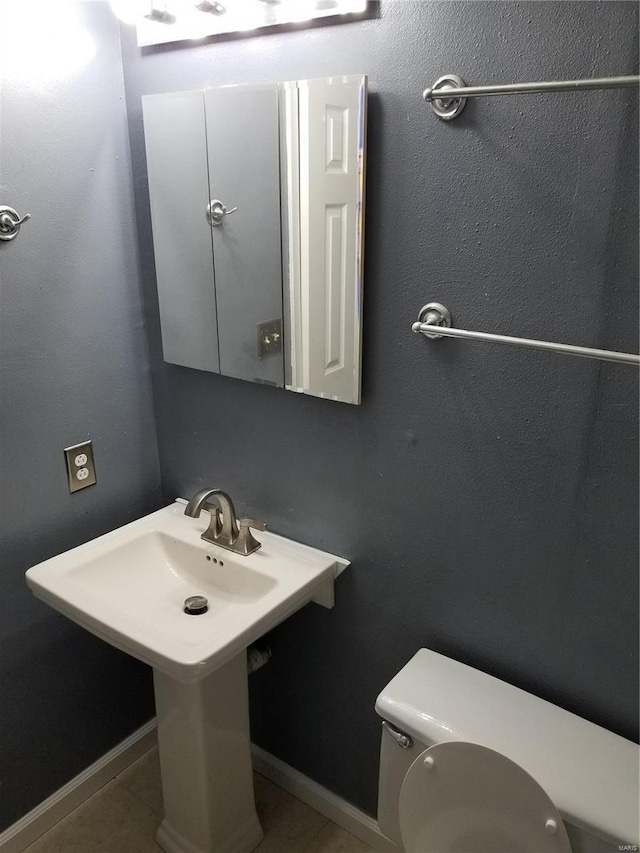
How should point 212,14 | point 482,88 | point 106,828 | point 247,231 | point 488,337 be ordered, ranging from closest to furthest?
point 482,88
point 488,337
point 212,14
point 247,231
point 106,828

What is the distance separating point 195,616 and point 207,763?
0.37m

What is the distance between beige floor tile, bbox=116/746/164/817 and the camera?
6.14ft

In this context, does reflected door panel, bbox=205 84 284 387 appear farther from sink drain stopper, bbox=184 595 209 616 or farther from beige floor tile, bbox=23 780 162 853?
beige floor tile, bbox=23 780 162 853

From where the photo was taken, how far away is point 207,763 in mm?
1548

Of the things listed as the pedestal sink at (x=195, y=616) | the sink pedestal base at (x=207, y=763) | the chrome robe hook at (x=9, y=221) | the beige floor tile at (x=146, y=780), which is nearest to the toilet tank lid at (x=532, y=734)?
the pedestal sink at (x=195, y=616)

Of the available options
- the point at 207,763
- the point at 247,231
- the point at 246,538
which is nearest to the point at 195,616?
the point at 246,538

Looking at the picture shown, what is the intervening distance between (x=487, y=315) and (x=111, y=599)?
105 cm

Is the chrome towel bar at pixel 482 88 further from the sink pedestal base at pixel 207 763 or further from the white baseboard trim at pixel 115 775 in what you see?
the white baseboard trim at pixel 115 775

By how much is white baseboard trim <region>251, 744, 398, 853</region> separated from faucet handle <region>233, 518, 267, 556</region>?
761mm

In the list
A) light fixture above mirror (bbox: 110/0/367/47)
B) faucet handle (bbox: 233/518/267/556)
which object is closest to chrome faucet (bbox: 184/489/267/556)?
faucet handle (bbox: 233/518/267/556)

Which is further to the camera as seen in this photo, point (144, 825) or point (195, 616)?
point (144, 825)

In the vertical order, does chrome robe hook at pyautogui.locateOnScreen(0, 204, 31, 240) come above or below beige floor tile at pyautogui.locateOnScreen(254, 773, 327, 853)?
above

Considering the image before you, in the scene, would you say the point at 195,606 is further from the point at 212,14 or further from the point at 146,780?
the point at 212,14

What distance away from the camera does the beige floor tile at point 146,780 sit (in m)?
1.87
